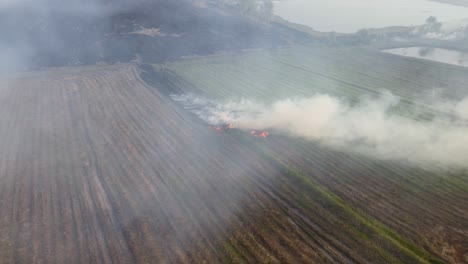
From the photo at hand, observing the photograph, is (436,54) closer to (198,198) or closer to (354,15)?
(354,15)

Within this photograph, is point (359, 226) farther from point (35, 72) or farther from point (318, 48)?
point (318, 48)

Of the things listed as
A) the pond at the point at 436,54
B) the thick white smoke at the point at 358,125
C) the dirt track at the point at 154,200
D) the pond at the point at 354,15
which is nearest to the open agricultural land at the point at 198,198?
the dirt track at the point at 154,200

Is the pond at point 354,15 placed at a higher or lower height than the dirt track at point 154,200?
higher

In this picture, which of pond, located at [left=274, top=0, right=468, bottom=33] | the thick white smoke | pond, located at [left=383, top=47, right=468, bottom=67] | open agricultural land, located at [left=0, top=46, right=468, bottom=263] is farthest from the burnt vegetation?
pond, located at [left=274, top=0, right=468, bottom=33]

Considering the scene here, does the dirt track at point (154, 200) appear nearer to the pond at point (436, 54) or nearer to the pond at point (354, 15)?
the pond at point (436, 54)

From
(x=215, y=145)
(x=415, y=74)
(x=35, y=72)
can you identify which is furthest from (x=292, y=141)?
(x=35, y=72)

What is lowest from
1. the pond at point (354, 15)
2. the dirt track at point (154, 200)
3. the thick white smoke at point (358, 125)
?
the dirt track at point (154, 200)

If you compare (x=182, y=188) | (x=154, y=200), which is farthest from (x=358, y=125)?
(x=154, y=200)
